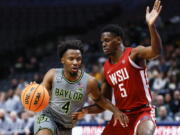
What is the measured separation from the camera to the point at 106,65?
623 cm

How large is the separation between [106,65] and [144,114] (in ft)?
2.80

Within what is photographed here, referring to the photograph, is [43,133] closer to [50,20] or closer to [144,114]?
[144,114]

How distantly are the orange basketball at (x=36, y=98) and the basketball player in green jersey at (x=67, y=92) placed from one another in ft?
0.93

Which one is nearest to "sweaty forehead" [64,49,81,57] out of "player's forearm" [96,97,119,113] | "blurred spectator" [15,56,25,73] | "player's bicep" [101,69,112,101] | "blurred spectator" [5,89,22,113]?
"player's bicep" [101,69,112,101]

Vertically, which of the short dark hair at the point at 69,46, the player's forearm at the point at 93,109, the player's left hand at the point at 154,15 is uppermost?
the player's left hand at the point at 154,15

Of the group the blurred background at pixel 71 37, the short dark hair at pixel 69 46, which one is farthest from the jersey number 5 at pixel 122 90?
the blurred background at pixel 71 37

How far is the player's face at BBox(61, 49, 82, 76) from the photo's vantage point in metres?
5.98

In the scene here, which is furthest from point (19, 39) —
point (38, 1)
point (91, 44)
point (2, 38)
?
point (91, 44)

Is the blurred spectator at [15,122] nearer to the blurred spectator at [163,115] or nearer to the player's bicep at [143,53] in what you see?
the blurred spectator at [163,115]

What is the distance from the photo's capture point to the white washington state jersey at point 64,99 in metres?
6.03

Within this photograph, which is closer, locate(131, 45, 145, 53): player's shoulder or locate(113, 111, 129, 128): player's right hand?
locate(131, 45, 145, 53): player's shoulder

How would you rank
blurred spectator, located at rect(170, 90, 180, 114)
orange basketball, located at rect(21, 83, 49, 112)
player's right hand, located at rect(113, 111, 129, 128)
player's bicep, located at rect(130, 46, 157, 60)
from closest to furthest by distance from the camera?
player's bicep, located at rect(130, 46, 157, 60) < orange basketball, located at rect(21, 83, 49, 112) < player's right hand, located at rect(113, 111, 129, 128) < blurred spectator, located at rect(170, 90, 180, 114)

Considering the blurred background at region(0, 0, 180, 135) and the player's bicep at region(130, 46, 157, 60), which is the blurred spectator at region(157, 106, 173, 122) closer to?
the blurred background at region(0, 0, 180, 135)

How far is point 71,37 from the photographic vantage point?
21000mm
